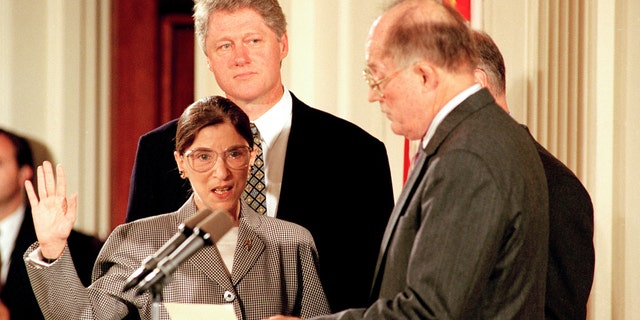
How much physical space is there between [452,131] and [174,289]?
922 millimetres

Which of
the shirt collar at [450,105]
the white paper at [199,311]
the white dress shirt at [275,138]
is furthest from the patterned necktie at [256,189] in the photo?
the shirt collar at [450,105]

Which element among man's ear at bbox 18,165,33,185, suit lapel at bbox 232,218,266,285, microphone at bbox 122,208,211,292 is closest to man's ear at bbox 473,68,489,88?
suit lapel at bbox 232,218,266,285

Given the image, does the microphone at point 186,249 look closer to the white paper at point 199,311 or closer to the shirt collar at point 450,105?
the white paper at point 199,311

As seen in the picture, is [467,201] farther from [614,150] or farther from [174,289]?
[614,150]

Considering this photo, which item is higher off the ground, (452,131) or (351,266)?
(452,131)

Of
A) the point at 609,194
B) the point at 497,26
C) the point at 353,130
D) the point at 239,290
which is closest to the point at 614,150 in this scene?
the point at 609,194

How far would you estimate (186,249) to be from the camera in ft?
6.79

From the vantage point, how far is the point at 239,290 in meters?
2.71

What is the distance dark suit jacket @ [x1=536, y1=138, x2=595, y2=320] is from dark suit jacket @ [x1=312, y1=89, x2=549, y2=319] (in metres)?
0.46

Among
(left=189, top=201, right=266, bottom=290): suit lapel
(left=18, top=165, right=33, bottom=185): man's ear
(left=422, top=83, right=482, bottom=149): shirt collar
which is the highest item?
(left=422, top=83, right=482, bottom=149): shirt collar

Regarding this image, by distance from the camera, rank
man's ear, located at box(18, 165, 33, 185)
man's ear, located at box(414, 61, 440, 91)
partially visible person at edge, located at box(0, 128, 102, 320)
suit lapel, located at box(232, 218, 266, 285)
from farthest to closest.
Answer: man's ear, located at box(18, 165, 33, 185) < partially visible person at edge, located at box(0, 128, 102, 320) < suit lapel, located at box(232, 218, 266, 285) < man's ear, located at box(414, 61, 440, 91)

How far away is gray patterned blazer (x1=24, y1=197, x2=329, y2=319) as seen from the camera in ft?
8.57

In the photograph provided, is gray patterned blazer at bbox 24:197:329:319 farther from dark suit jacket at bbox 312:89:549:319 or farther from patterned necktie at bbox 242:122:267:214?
dark suit jacket at bbox 312:89:549:319

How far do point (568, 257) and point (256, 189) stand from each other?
0.96m
